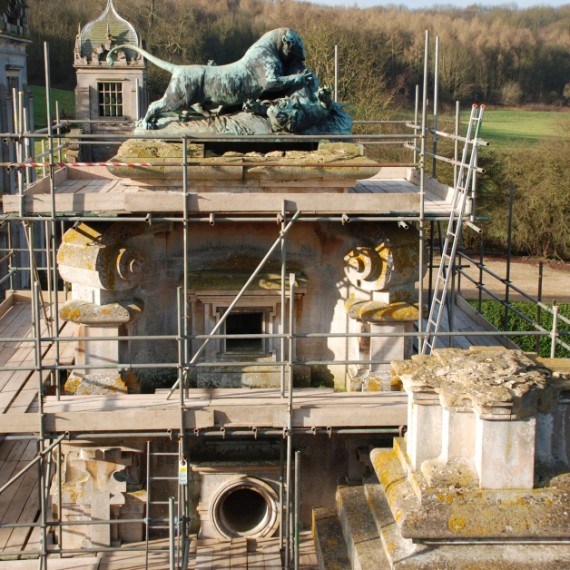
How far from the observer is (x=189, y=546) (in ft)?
35.6

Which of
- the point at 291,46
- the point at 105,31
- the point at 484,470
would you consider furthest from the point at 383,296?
the point at 105,31

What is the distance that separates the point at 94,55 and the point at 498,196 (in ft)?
63.7

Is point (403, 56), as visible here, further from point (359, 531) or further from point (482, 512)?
point (482, 512)

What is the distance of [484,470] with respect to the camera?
715 cm

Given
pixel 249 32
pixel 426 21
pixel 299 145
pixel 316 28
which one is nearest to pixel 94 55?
pixel 316 28

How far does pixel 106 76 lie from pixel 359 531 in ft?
127

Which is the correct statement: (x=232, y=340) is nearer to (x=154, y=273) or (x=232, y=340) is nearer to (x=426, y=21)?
(x=154, y=273)

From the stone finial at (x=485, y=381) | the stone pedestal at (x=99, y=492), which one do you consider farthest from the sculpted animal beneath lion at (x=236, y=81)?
the stone finial at (x=485, y=381)

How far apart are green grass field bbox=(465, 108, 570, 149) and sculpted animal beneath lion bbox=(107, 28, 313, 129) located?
29.1 meters

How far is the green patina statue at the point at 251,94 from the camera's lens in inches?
462

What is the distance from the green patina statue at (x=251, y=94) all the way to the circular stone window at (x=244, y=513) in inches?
165

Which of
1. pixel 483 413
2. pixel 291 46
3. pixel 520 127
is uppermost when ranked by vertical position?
pixel 291 46

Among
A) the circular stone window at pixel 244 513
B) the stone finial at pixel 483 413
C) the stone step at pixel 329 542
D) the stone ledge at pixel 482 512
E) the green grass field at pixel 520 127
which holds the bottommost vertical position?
the circular stone window at pixel 244 513

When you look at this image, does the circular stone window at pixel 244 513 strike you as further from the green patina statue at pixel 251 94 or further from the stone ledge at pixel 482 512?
the green patina statue at pixel 251 94
